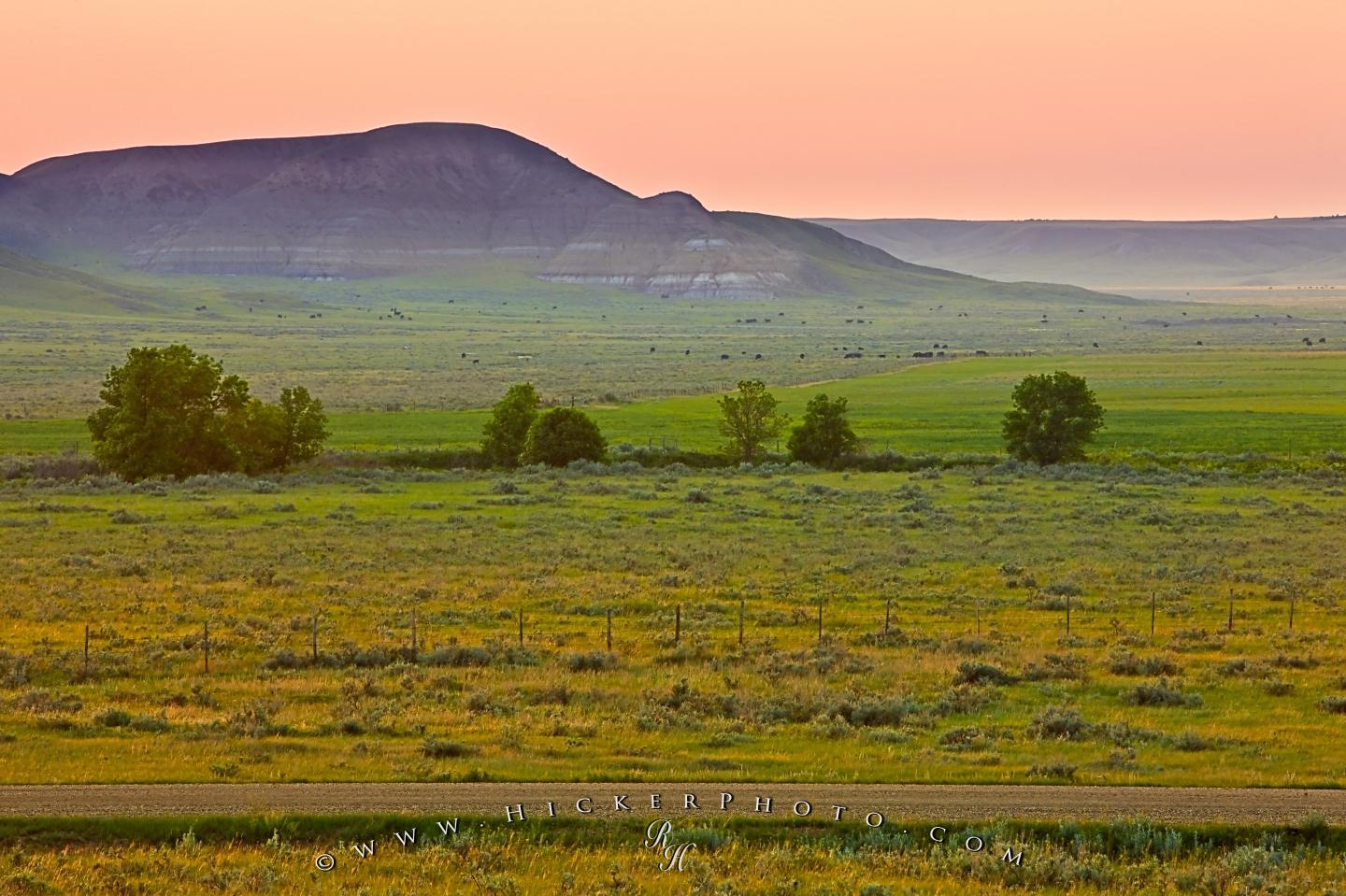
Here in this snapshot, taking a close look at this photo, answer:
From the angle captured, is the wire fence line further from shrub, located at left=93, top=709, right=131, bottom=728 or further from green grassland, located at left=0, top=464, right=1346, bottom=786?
shrub, located at left=93, top=709, right=131, bottom=728

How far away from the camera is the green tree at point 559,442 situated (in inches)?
2537

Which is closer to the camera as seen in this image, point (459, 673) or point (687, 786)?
point (687, 786)

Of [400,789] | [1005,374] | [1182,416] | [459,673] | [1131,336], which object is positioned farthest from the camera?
[1131,336]

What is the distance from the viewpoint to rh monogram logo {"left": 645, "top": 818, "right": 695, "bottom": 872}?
15.0 metres

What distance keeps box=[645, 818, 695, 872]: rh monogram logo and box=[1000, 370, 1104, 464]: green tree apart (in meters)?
52.0

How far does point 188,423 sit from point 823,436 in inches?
1082

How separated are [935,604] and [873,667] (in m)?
7.53

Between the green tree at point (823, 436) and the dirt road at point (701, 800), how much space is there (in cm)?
4879

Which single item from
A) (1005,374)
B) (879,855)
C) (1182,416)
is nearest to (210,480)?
(879,855)

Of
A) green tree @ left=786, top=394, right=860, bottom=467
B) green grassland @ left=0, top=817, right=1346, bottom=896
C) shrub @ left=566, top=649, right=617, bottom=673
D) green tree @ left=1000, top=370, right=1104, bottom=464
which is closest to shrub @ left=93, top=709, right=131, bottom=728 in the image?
green grassland @ left=0, top=817, right=1346, bottom=896

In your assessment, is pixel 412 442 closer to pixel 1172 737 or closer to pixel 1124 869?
pixel 1172 737

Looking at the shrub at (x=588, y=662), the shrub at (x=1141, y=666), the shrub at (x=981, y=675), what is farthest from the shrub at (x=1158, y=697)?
the shrub at (x=588, y=662)

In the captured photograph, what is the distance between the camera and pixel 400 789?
17.2 metres

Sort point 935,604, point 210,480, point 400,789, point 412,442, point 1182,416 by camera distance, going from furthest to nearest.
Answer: point 1182,416, point 412,442, point 210,480, point 935,604, point 400,789
